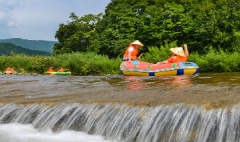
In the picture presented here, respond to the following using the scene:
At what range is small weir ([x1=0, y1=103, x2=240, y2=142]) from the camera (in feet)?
14.1

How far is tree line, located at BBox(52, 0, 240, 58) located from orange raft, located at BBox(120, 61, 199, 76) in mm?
5834

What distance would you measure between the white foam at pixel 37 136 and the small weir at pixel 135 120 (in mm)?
123

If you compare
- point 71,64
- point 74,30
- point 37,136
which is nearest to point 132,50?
point 71,64

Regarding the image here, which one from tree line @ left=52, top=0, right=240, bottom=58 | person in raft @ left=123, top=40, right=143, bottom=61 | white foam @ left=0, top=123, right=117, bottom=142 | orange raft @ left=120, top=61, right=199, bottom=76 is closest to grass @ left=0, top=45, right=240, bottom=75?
tree line @ left=52, top=0, right=240, bottom=58

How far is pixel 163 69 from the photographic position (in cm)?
1278

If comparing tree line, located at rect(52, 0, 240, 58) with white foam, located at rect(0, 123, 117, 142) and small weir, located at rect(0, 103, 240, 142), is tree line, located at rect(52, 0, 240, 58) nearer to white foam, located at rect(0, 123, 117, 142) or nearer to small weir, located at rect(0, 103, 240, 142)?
small weir, located at rect(0, 103, 240, 142)

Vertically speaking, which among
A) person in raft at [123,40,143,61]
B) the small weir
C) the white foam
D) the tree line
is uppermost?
the tree line

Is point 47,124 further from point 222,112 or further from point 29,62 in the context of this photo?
point 29,62

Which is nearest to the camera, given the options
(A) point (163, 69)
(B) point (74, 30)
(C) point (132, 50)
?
(A) point (163, 69)

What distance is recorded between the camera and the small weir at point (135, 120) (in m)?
4.31

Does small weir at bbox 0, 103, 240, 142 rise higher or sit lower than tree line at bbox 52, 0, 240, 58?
lower

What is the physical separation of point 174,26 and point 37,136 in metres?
22.8

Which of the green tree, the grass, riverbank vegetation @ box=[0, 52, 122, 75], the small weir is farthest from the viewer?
the green tree

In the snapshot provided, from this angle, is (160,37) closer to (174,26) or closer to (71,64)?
(174,26)
